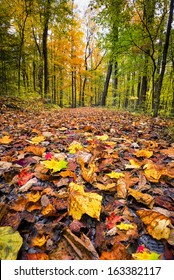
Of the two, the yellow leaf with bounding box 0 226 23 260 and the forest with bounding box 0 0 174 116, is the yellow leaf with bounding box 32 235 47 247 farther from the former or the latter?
the forest with bounding box 0 0 174 116

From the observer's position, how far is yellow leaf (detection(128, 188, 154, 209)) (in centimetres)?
113

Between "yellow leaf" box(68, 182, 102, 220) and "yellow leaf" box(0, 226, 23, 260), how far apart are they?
31 cm

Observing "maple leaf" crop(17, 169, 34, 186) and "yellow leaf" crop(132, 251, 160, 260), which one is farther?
"maple leaf" crop(17, 169, 34, 186)

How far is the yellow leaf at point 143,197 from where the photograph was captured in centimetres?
113

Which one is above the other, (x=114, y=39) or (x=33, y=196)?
(x=114, y=39)

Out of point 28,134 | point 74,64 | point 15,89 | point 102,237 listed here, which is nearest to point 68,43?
point 74,64

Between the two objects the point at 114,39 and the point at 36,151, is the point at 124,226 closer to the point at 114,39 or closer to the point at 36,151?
the point at 36,151

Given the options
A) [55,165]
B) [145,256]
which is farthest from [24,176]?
[145,256]

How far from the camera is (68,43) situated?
15.0 metres

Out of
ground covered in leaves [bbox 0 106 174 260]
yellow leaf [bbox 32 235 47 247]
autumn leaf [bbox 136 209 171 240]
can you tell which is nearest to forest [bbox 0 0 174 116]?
ground covered in leaves [bbox 0 106 174 260]

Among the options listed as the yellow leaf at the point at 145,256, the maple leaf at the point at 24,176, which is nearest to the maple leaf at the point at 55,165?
the maple leaf at the point at 24,176

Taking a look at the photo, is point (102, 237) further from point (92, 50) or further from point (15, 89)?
point (92, 50)

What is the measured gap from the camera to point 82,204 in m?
1.05

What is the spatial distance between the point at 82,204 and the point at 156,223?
1.44 ft
